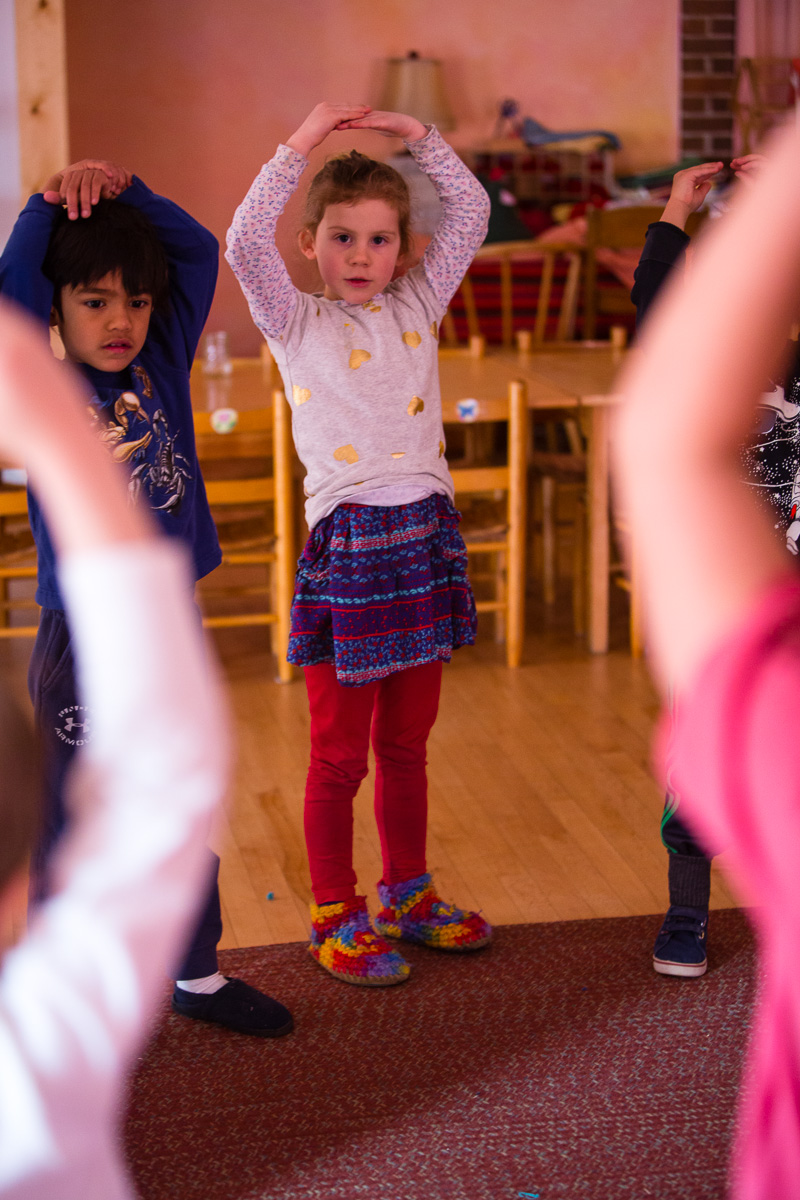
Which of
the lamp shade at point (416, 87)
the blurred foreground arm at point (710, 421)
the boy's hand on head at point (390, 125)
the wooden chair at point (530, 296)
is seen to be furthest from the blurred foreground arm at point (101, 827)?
the lamp shade at point (416, 87)

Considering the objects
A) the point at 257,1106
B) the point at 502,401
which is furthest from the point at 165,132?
the point at 257,1106

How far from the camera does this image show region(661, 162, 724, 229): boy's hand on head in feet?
5.58

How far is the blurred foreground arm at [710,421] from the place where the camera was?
0.43 meters

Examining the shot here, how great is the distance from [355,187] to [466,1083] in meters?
1.28

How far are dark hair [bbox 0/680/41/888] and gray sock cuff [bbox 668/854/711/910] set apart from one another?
1.43m

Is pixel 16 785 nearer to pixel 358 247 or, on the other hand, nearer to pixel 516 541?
pixel 358 247

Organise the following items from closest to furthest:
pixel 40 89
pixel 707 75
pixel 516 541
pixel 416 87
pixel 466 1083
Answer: pixel 466 1083
pixel 516 541
pixel 40 89
pixel 416 87
pixel 707 75

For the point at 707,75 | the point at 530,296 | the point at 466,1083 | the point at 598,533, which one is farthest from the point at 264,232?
the point at 707,75

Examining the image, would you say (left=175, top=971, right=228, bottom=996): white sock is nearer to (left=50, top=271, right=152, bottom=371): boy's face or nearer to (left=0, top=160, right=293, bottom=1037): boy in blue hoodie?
(left=0, top=160, right=293, bottom=1037): boy in blue hoodie

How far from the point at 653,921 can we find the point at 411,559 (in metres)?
0.76

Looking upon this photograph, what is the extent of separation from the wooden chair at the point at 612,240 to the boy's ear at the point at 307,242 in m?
2.60

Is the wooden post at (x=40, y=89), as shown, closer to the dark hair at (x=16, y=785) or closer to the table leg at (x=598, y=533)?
the table leg at (x=598, y=533)

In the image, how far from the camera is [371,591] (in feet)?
5.82

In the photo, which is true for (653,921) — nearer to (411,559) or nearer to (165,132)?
(411,559)
